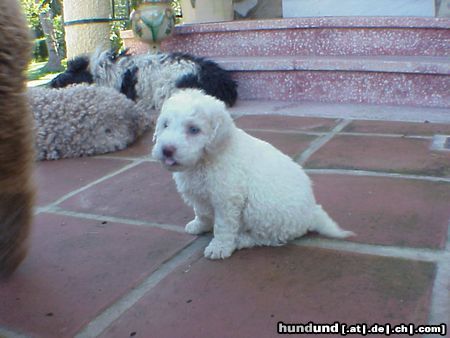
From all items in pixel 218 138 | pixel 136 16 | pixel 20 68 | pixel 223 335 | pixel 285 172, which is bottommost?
pixel 223 335

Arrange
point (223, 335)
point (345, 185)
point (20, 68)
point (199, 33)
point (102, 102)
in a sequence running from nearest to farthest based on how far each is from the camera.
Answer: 1. point (20, 68)
2. point (223, 335)
3. point (345, 185)
4. point (102, 102)
5. point (199, 33)

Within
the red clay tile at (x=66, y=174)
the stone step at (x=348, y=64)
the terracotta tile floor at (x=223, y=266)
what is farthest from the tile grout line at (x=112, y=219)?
the stone step at (x=348, y=64)

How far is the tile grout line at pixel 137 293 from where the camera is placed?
53.7 inches

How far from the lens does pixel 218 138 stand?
5.44 feet

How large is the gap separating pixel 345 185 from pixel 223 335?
116 cm

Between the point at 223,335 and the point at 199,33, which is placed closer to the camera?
the point at 223,335

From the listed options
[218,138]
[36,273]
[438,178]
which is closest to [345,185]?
[438,178]

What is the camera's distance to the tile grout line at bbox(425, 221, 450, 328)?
1.31 m

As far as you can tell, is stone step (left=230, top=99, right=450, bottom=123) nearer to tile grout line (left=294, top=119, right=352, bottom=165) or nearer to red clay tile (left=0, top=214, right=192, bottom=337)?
tile grout line (left=294, top=119, right=352, bottom=165)

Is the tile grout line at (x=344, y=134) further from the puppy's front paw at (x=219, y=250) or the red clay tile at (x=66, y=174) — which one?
the puppy's front paw at (x=219, y=250)

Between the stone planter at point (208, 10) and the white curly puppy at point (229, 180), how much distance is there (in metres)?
4.16

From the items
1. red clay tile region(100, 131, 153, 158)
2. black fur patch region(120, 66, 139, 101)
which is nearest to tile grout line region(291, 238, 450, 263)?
red clay tile region(100, 131, 153, 158)

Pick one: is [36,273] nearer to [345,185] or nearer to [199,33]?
[345,185]

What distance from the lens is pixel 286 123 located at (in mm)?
3443
